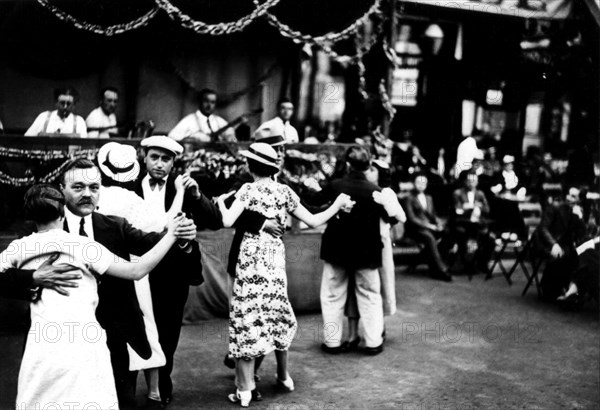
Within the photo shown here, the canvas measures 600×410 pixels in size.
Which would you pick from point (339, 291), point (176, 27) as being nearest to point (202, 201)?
point (339, 291)

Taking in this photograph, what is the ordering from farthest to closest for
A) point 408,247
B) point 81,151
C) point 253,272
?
point 408,247 → point 81,151 → point 253,272

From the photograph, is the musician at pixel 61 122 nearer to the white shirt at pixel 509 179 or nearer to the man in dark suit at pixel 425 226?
the man in dark suit at pixel 425 226

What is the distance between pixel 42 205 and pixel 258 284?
2.17 meters

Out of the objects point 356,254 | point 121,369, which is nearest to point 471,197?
point 356,254

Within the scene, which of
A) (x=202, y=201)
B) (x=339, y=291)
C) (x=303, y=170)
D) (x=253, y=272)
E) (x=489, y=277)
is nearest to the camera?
(x=202, y=201)

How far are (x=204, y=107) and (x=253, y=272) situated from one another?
18.4ft

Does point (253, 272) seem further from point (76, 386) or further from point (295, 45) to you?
point (295, 45)

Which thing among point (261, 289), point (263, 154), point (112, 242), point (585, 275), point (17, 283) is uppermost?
point (263, 154)

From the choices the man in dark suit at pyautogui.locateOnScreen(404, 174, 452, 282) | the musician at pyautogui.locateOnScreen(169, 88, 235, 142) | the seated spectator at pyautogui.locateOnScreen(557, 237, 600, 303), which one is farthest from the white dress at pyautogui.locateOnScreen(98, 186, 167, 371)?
the man in dark suit at pyautogui.locateOnScreen(404, 174, 452, 282)

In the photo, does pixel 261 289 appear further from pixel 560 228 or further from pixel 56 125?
pixel 560 228

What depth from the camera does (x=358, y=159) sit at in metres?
6.25

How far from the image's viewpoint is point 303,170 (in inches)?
372

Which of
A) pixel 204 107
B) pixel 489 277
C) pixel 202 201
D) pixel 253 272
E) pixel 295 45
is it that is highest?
pixel 295 45

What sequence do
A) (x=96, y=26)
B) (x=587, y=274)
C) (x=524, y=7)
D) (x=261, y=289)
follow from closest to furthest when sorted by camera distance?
(x=261, y=289) → (x=587, y=274) → (x=96, y=26) → (x=524, y=7)
